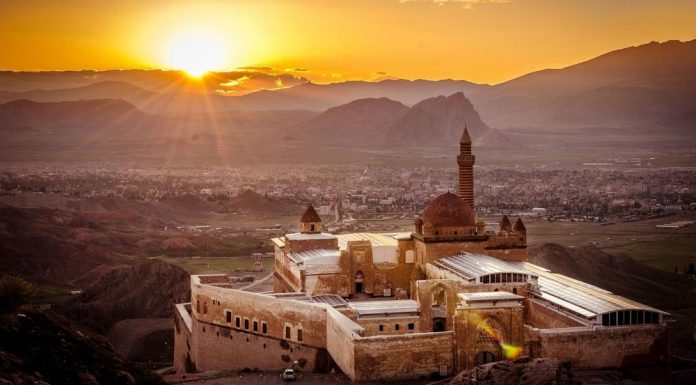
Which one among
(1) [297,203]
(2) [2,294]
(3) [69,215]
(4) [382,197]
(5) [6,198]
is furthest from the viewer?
(4) [382,197]

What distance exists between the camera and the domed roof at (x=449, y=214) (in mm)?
48000

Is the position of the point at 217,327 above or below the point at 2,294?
below

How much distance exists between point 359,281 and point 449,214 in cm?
606

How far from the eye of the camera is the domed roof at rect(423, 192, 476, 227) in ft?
157

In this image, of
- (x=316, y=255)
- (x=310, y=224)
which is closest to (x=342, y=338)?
(x=316, y=255)

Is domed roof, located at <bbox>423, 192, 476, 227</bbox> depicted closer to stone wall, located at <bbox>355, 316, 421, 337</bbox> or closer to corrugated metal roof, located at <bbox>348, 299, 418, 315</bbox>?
corrugated metal roof, located at <bbox>348, 299, 418, 315</bbox>

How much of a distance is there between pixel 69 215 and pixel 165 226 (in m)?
11.9

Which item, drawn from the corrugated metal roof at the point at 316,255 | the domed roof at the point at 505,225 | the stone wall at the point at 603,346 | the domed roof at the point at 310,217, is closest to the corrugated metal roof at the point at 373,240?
the corrugated metal roof at the point at 316,255

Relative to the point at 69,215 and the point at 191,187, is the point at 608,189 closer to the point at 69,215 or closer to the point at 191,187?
the point at 191,187

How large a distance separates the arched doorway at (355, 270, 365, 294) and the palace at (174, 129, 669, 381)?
54 mm

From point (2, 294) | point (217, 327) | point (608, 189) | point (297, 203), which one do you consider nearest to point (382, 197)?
point (297, 203)

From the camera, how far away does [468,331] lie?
3503cm

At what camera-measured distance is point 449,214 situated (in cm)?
4809

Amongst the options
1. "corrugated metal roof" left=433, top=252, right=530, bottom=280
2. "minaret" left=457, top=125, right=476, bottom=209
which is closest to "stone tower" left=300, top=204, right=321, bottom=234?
"corrugated metal roof" left=433, top=252, right=530, bottom=280
